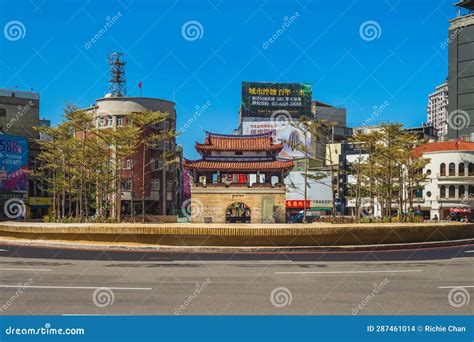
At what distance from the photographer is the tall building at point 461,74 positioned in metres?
83.3

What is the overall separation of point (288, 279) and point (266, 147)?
3716 centimetres

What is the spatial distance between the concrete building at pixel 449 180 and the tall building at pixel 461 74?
62.8 ft

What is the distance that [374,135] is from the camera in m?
42.5

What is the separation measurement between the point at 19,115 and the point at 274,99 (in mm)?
50770

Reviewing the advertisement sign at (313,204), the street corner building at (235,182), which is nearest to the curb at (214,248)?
the street corner building at (235,182)

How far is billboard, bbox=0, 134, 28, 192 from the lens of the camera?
5781cm

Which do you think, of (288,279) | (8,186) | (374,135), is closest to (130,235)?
(288,279)

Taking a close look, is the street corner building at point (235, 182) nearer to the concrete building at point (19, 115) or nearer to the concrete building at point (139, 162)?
the concrete building at point (139, 162)

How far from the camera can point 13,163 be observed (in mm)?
59125

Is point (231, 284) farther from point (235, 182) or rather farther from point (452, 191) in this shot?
point (452, 191)

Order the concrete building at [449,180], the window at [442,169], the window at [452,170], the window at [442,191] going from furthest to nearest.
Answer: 1. the window at [442,191]
2. the window at [442,169]
3. the window at [452,170]
4. the concrete building at [449,180]

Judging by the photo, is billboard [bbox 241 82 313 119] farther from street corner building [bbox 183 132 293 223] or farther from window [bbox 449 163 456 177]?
street corner building [bbox 183 132 293 223]

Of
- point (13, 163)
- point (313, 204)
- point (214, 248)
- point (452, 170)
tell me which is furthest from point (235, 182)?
point (452, 170)

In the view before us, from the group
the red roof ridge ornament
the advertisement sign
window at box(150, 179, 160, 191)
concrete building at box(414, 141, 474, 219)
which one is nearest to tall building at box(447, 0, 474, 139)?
concrete building at box(414, 141, 474, 219)
